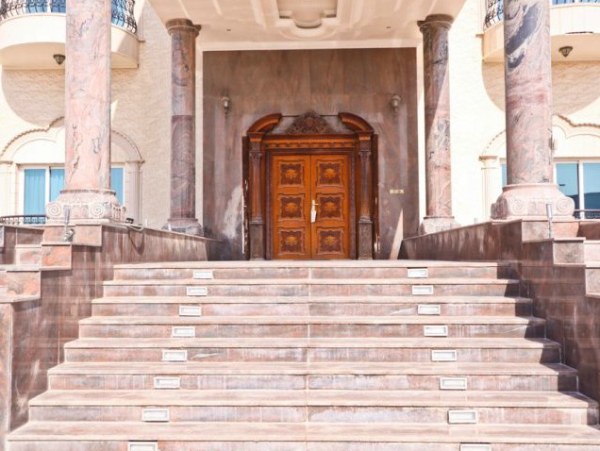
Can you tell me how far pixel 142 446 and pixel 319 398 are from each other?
1.34 meters

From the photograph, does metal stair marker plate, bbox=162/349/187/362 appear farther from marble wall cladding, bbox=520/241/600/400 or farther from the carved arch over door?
the carved arch over door

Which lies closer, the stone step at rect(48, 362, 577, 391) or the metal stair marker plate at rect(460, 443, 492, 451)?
the metal stair marker plate at rect(460, 443, 492, 451)

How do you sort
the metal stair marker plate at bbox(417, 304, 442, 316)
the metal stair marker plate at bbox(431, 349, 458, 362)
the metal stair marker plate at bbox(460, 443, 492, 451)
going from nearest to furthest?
the metal stair marker plate at bbox(460, 443, 492, 451) < the metal stair marker plate at bbox(431, 349, 458, 362) < the metal stair marker plate at bbox(417, 304, 442, 316)

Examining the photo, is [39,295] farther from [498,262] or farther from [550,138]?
[550,138]

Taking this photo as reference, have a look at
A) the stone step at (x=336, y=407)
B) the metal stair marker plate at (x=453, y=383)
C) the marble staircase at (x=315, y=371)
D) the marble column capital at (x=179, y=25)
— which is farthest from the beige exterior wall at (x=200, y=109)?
the metal stair marker plate at (x=453, y=383)

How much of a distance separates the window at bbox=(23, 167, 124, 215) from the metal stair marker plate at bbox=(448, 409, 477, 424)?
11.3m

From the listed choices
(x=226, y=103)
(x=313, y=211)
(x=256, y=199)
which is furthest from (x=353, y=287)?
(x=226, y=103)

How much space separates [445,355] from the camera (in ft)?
17.2

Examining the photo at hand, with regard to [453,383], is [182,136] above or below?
above

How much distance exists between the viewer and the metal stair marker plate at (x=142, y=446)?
4.38 meters

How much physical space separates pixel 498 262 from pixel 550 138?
149 centimetres

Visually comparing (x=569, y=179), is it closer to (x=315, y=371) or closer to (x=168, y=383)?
(x=315, y=371)

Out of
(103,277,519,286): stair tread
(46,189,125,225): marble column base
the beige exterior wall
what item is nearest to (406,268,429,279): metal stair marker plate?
(103,277,519,286): stair tread

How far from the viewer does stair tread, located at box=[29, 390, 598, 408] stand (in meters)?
4.68
